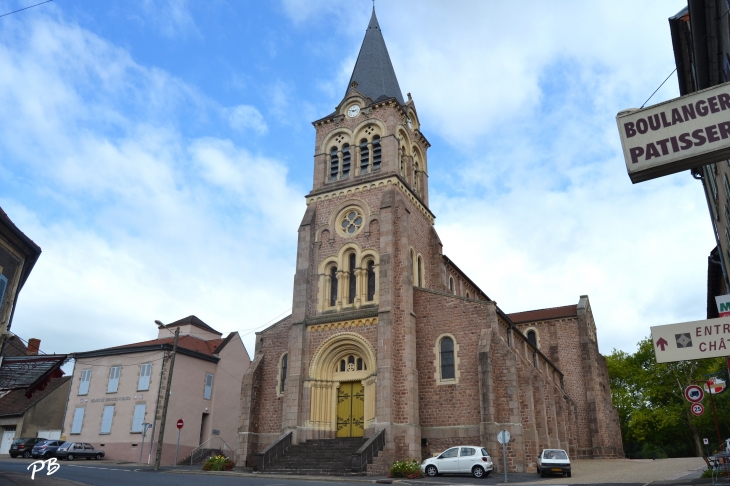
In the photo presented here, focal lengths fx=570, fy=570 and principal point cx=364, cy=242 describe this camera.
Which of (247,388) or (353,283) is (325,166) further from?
(247,388)

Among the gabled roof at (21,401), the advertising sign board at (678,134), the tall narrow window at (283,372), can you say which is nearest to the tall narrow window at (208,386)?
the gabled roof at (21,401)

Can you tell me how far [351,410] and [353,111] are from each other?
1725 cm

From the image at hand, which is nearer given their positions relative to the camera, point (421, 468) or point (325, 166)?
point (421, 468)

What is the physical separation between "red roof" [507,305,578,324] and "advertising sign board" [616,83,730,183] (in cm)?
4100

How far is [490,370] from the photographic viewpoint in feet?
80.9

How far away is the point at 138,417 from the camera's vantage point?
33.3 metres

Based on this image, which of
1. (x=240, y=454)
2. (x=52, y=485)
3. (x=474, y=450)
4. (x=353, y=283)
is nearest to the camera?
(x=52, y=485)

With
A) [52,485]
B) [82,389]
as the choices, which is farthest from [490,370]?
[82,389]

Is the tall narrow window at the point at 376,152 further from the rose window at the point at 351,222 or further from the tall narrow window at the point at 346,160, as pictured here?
the rose window at the point at 351,222

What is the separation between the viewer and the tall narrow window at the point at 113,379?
35094 mm

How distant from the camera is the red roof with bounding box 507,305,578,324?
44.6 meters

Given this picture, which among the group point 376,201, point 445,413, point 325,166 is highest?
point 325,166

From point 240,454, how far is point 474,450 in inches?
465

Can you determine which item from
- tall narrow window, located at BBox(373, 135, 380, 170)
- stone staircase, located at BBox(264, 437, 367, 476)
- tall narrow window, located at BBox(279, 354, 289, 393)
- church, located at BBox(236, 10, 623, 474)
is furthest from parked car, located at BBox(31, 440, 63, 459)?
tall narrow window, located at BBox(373, 135, 380, 170)
